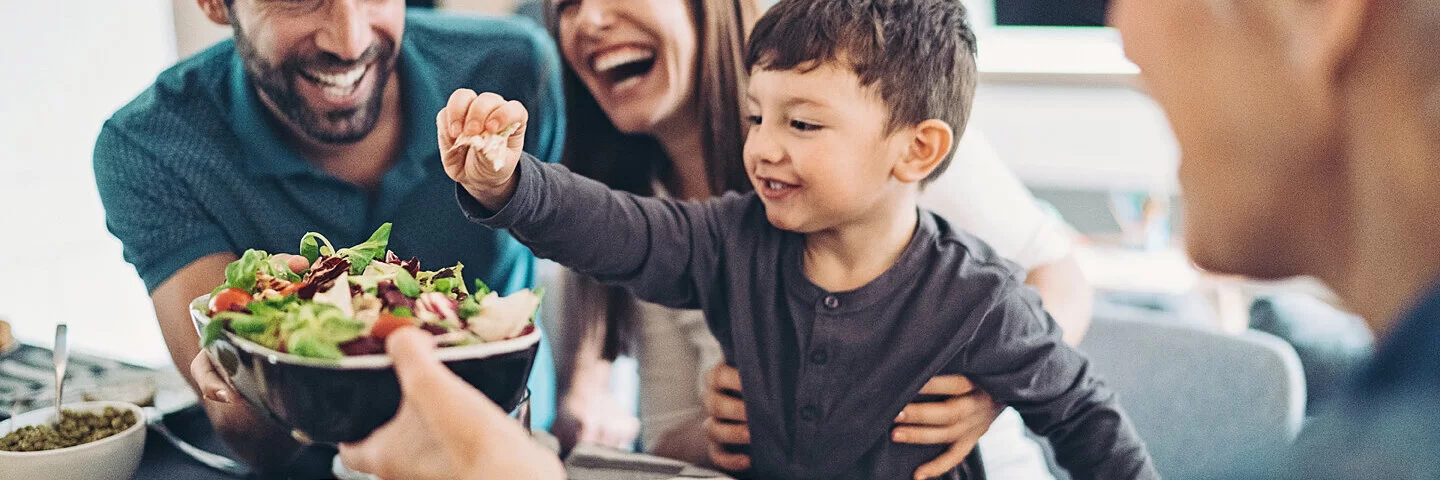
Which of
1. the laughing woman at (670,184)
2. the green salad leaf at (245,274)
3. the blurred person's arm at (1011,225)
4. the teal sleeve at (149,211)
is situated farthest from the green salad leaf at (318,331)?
the blurred person's arm at (1011,225)

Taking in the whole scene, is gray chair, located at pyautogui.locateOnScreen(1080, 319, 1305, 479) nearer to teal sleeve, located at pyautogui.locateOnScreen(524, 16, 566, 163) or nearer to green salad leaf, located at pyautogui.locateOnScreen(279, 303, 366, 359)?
teal sleeve, located at pyautogui.locateOnScreen(524, 16, 566, 163)

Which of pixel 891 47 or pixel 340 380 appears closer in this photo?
pixel 340 380

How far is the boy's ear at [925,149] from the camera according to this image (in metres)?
0.89

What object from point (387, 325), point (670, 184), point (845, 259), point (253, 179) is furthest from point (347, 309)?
point (670, 184)

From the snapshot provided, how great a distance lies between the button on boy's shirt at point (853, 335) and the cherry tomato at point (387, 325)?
21 cm

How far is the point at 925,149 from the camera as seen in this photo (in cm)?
90

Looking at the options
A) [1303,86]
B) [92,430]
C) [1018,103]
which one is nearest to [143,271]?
[92,430]

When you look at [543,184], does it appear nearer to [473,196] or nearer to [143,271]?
[473,196]

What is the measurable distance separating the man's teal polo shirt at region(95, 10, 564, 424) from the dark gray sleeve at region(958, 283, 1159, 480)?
18.4 inches

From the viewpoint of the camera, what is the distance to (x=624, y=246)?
88 centimetres

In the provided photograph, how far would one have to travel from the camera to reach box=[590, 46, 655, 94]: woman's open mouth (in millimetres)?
1095

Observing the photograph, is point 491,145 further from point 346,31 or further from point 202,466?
point 202,466

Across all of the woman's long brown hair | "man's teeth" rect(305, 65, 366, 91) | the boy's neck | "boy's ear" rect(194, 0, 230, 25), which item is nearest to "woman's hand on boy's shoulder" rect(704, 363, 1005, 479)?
the boy's neck

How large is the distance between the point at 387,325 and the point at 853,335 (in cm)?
42
